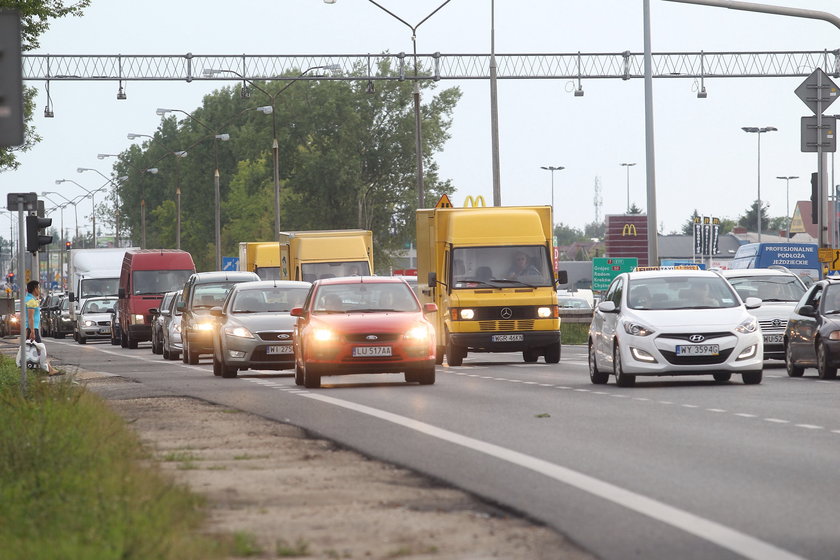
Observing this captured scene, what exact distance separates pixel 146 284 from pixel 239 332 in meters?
25.7

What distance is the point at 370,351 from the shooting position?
81.5ft

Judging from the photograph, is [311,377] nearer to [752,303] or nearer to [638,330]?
[638,330]

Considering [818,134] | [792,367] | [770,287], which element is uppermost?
[818,134]

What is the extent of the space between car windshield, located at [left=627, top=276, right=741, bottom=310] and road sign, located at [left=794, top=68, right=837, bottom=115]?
296 inches

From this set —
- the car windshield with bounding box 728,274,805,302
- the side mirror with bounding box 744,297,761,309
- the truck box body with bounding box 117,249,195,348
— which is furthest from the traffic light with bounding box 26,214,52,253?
the truck box body with bounding box 117,249,195,348

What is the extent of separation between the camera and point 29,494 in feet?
33.0

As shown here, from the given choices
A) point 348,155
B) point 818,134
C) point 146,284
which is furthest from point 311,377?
point 348,155

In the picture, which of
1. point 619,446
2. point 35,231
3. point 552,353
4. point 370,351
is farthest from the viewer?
point 552,353

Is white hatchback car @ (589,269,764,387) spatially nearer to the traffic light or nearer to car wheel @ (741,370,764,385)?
car wheel @ (741,370,764,385)

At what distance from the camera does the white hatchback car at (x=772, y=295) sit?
103ft

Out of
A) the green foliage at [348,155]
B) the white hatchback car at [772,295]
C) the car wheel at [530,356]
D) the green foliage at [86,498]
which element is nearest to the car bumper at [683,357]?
the white hatchback car at [772,295]

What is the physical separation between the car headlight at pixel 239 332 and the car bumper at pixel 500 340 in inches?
205

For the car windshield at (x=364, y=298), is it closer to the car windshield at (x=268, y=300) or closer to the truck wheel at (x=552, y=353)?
the car windshield at (x=268, y=300)

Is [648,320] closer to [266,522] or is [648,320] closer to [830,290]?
[830,290]
